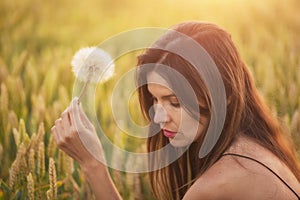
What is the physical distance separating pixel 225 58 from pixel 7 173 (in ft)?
3.00

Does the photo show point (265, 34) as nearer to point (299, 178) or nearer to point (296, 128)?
point (296, 128)

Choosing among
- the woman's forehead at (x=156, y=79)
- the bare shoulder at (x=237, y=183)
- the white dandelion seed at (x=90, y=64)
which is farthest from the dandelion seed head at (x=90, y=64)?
the bare shoulder at (x=237, y=183)

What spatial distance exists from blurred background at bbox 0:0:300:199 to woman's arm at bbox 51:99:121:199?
0.08 meters

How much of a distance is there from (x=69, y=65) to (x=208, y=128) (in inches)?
55.3

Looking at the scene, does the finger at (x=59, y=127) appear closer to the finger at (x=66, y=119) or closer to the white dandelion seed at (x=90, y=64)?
the finger at (x=66, y=119)

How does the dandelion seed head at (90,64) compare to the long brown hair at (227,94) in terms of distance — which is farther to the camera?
the dandelion seed head at (90,64)

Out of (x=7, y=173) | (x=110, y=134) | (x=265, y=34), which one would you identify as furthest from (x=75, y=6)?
(x=7, y=173)

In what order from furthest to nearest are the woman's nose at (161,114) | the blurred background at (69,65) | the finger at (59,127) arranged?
the blurred background at (69,65) < the finger at (59,127) < the woman's nose at (161,114)

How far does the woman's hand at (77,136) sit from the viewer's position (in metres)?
1.87

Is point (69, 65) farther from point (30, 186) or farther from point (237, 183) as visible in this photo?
point (237, 183)

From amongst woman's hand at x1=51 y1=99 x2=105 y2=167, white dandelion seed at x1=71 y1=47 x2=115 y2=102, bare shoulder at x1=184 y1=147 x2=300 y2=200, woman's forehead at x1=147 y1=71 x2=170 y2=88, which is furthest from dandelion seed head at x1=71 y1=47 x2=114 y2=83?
bare shoulder at x1=184 y1=147 x2=300 y2=200

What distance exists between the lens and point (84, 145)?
6.25 feet

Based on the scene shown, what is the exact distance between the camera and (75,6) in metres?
4.62

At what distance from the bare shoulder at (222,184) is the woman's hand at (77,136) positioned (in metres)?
0.34
